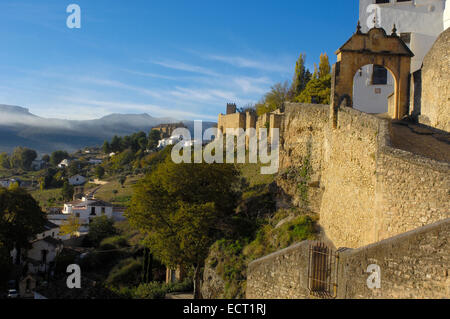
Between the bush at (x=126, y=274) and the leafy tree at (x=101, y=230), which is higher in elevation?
the leafy tree at (x=101, y=230)

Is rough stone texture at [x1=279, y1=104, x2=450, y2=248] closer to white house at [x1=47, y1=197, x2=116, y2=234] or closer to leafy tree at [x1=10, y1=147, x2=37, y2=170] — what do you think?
white house at [x1=47, y1=197, x2=116, y2=234]

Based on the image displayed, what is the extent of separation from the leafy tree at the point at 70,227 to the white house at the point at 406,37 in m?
34.6

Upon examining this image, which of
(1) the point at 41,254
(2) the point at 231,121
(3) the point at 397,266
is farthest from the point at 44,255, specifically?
(3) the point at 397,266

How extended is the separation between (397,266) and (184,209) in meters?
14.5

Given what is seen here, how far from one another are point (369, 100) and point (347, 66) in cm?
877

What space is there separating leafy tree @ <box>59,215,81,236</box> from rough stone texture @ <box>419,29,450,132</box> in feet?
130

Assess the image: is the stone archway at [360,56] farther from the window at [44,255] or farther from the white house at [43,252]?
the window at [44,255]

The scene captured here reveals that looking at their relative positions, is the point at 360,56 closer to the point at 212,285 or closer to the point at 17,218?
the point at 212,285

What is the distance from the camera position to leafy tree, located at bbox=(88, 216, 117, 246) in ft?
134

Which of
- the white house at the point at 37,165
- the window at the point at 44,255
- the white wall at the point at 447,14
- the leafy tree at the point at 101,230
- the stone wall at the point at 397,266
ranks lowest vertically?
the window at the point at 44,255

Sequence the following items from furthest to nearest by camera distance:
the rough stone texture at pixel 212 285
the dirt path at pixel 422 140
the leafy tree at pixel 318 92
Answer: the leafy tree at pixel 318 92, the rough stone texture at pixel 212 285, the dirt path at pixel 422 140

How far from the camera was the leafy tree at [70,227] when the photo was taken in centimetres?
4608

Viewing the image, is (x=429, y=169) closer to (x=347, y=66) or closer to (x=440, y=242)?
(x=440, y=242)

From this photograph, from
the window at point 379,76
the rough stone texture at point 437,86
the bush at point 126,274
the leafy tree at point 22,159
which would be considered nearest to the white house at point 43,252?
the bush at point 126,274
